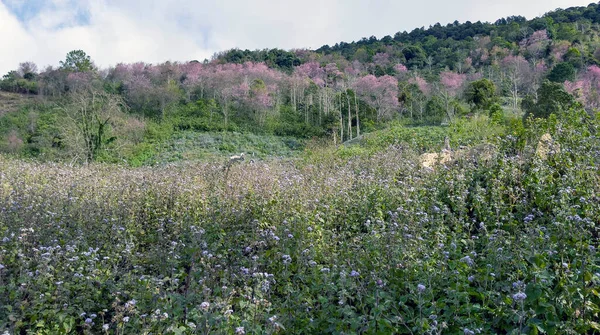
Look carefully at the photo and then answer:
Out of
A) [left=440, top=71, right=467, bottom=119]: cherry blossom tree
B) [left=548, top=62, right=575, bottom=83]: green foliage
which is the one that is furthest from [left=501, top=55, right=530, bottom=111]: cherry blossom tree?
[left=440, top=71, right=467, bottom=119]: cherry blossom tree

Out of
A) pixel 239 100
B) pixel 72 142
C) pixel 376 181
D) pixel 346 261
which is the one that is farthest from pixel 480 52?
pixel 346 261

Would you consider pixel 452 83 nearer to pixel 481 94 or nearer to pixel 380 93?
pixel 380 93

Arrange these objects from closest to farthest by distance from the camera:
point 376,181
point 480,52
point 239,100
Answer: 1. point 376,181
2. point 239,100
3. point 480,52

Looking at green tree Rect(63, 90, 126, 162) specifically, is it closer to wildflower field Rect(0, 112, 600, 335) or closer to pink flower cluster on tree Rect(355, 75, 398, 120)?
wildflower field Rect(0, 112, 600, 335)

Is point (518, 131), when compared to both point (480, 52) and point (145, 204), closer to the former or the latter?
point (145, 204)

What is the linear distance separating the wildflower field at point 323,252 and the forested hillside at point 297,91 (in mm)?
11058

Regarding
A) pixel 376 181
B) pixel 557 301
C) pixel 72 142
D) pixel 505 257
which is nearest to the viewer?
pixel 557 301

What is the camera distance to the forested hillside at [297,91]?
76.5 feet

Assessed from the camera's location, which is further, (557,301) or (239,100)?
(239,100)

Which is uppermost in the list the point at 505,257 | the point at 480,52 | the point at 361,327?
the point at 480,52

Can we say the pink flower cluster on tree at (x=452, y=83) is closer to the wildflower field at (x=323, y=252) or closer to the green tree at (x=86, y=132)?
the green tree at (x=86, y=132)

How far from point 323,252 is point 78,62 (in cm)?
4970

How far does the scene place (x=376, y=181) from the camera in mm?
5941

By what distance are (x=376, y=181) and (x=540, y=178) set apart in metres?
2.03
